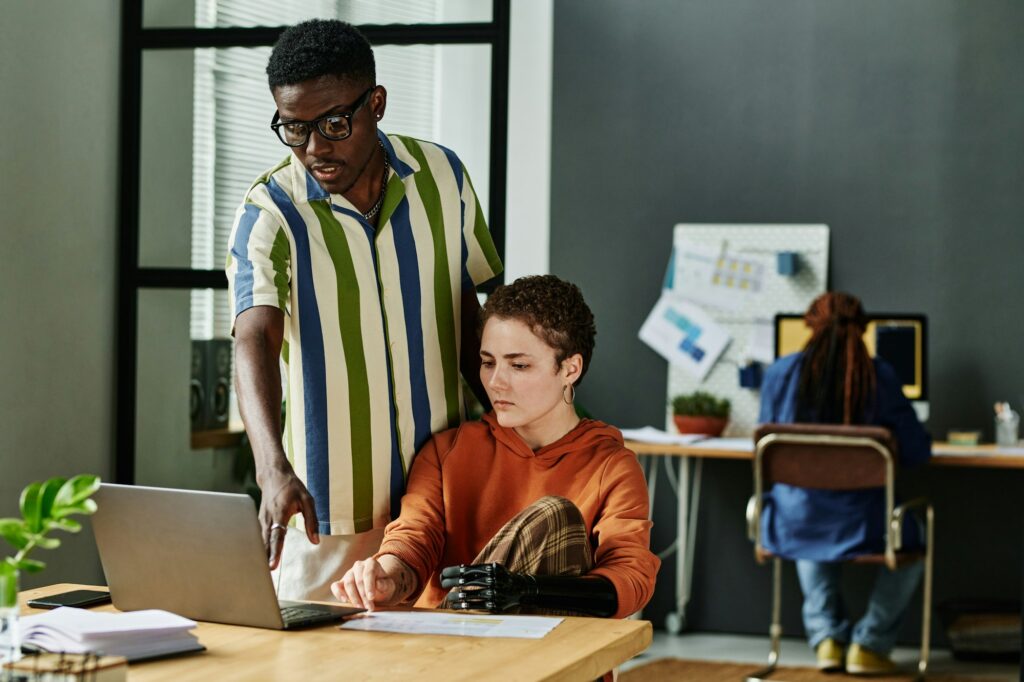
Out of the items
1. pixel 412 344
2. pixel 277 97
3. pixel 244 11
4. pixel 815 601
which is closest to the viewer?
pixel 277 97

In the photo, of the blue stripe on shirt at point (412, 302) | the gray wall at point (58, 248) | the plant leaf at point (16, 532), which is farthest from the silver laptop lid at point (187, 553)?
the gray wall at point (58, 248)

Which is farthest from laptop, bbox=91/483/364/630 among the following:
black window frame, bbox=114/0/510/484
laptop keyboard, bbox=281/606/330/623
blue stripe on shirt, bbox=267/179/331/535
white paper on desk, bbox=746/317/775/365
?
white paper on desk, bbox=746/317/775/365

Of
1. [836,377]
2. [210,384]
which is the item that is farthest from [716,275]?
[210,384]

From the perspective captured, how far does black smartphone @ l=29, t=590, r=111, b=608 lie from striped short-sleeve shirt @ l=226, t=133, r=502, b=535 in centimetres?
40

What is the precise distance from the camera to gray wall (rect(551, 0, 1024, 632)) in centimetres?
512

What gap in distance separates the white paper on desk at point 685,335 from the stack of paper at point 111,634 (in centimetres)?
397

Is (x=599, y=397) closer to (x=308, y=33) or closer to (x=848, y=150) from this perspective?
(x=848, y=150)

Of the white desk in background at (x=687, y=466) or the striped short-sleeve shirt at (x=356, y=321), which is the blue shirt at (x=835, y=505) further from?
the striped short-sleeve shirt at (x=356, y=321)

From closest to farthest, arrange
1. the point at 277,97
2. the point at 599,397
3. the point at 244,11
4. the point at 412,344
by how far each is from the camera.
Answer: the point at 277,97 → the point at 412,344 → the point at 244,11 → the point at 599,397

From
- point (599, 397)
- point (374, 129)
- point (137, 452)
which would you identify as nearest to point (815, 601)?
point (599, 397)

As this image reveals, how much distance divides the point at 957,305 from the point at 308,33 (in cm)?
370

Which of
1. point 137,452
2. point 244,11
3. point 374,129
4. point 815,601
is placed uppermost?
point 244,11

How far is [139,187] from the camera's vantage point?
12.0ft

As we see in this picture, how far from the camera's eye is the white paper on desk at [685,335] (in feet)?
17.7
